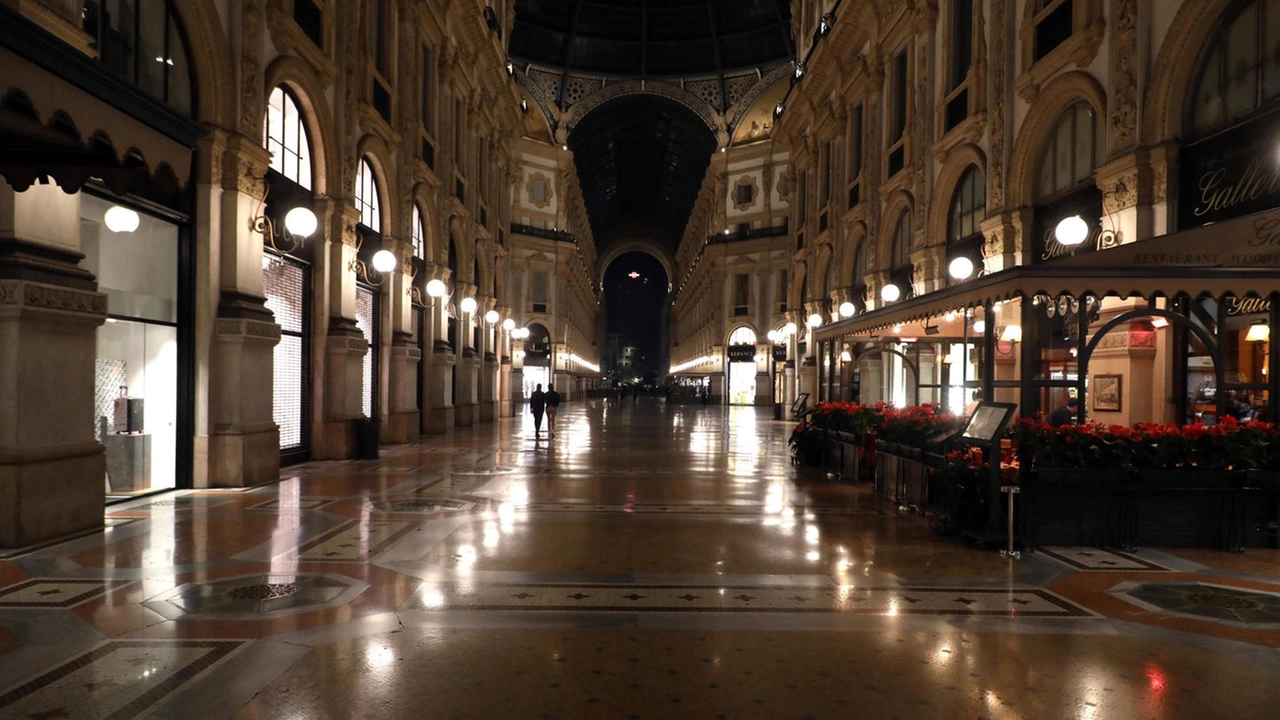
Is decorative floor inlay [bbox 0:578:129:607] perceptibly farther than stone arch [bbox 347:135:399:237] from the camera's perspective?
No

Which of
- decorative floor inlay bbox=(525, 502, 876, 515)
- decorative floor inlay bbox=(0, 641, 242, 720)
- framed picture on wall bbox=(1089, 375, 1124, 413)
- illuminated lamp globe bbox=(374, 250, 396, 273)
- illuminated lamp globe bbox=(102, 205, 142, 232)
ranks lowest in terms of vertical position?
decorative floor inlay bbox=(525, 502, 876, 515)

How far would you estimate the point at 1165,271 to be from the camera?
8680 mm

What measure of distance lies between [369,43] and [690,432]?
14.8m

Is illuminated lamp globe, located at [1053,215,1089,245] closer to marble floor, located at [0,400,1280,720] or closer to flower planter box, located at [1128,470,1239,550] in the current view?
flower planter box, located at [1128,470,1239,550]

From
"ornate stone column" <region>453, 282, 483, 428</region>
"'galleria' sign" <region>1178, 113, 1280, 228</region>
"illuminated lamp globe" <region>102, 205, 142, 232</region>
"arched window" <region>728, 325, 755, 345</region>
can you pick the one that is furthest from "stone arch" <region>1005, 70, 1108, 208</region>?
"arched window" <region>728, 325, 755, 345</region>

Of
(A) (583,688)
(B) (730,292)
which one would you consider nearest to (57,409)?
(A) (583,688)

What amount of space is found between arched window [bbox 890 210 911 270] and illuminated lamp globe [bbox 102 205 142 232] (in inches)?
707

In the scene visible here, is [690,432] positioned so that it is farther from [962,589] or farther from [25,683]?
[25,683]

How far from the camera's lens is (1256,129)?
9.78 meters

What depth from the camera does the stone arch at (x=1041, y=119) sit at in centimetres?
1317

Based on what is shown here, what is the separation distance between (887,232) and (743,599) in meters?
18.7

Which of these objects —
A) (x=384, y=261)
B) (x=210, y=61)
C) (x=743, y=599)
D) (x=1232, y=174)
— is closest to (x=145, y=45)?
(x=210, y=61)

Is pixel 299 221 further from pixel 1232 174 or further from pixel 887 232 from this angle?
pixel 887 232

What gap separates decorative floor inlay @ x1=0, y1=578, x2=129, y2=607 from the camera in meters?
5.64
